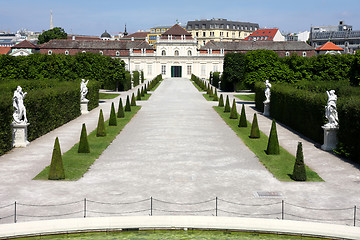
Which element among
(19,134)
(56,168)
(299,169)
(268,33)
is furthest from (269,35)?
(56,168)

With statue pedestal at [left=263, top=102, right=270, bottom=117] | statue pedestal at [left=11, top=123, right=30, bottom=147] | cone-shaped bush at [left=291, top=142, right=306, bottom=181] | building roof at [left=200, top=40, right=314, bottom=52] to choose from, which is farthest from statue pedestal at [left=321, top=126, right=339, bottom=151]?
building roof at [left=200, top=40, right=314, bottom=52]

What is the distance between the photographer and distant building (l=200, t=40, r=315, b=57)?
372ft

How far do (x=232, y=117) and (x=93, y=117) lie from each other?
11.5m

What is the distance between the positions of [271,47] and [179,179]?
332ft

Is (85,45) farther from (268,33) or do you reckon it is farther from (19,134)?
(19,134)

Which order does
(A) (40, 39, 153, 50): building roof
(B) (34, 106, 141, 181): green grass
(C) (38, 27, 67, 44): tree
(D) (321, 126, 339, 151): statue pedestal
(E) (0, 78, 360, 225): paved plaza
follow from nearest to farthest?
(E) (0, 78, 360, 225): paved plaza
(B) (34, 106, 141, 181): green grass
(D) (321, 126, 339, 151): statue pedestal
(A) (40, 39, 153, 50): building roof
(C) (38, 27, 67, 44): tree

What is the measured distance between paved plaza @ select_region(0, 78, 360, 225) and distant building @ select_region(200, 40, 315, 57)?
8805 cm

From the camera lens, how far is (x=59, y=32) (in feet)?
480

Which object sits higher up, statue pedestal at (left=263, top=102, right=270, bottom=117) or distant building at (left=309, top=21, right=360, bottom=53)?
distant building at (left=309, top=21, right=360, bottom=53)

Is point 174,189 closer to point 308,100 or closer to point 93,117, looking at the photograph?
point 308,100

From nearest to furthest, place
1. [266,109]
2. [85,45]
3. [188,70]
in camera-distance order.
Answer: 1. [266,109]
2. [85,45]
3. [188,70]

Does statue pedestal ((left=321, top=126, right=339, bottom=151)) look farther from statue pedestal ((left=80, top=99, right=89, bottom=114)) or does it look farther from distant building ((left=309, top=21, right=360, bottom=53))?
distant building ((left=309, top=21, right=360, bottom=53))

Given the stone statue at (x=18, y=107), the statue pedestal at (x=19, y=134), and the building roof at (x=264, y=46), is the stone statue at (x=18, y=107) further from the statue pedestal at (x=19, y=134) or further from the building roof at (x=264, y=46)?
the building roof at (x=264, y=46)

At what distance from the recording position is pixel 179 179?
18.3m
